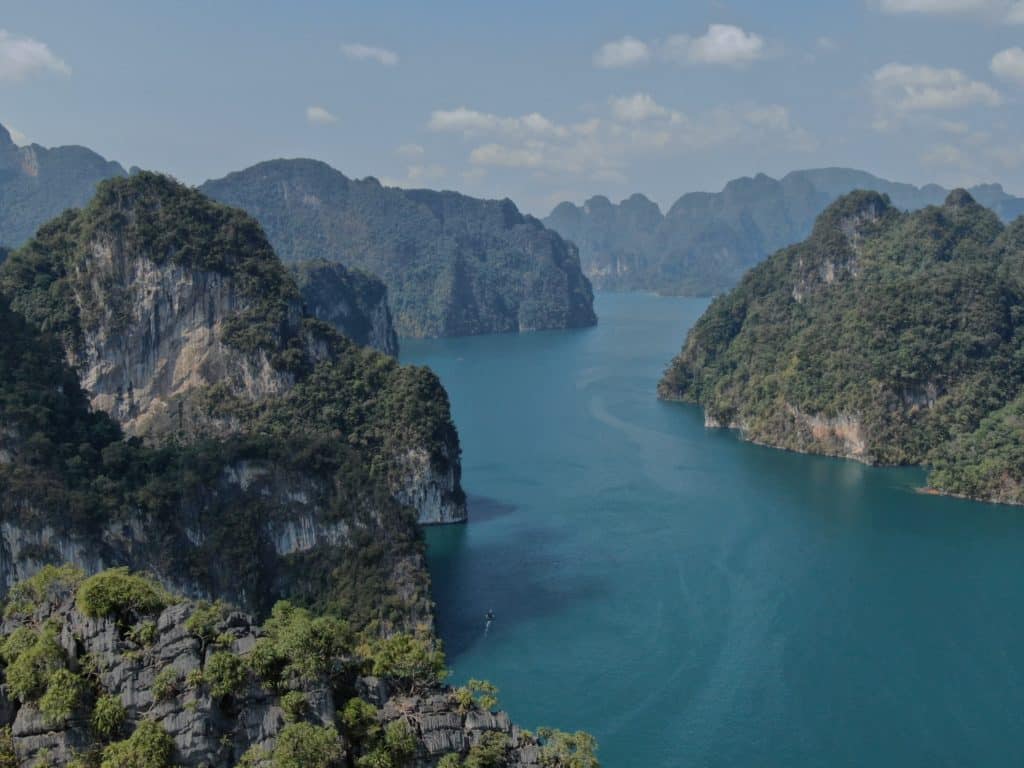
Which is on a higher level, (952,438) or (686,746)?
(952,438)

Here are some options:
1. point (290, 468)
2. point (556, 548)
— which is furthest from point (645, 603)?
point (290, 468)

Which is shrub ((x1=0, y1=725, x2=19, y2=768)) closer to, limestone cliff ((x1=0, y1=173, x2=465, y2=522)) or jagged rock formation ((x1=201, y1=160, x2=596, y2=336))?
limestone cliff ((x1=0, y1=173, x2=465, y2=522))

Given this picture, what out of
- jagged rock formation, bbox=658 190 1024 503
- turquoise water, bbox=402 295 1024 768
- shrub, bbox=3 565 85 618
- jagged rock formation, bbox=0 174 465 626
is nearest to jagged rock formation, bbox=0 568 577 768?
shrub, bbox=3 565 85 618

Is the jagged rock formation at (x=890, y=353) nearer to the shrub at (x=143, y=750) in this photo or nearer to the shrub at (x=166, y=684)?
the shrub at (x=166, y=684)

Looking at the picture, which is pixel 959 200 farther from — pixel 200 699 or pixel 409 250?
pixel 409 250

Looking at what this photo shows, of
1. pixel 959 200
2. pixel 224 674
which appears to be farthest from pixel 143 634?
pixel 959 200

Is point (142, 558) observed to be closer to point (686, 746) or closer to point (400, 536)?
point (400, 536)

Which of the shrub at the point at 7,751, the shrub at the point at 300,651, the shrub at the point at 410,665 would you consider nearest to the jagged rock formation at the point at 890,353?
the shrub at the point at 410,665
